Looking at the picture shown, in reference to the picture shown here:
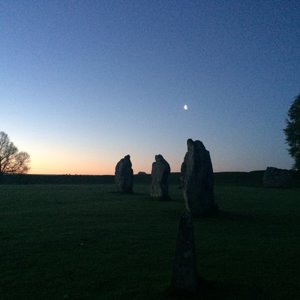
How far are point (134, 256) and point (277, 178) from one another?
4090cm

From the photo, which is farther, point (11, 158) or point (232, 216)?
point (11, 158)

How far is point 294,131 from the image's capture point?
58.1 meters

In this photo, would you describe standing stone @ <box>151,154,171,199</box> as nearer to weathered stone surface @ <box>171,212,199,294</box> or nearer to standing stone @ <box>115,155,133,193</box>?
standing stone @ <box>115,155,133,193</box>

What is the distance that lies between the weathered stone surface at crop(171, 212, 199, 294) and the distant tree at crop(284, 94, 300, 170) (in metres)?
51.0

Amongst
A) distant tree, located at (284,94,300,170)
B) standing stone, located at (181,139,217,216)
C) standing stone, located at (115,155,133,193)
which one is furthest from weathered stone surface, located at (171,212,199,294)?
distant tree, located at (284,94,300,170)

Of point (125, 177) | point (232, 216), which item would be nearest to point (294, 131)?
point (125, 177)

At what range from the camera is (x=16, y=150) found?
3649 inches

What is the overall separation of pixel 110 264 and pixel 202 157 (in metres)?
11.3

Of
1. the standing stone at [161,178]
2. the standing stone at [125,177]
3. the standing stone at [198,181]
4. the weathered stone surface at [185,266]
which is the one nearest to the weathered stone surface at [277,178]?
the standing stone at [125,177]

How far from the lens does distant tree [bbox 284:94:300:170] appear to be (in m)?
56.9

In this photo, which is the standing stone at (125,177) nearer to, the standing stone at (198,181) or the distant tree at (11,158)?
the standing stone at (198,181)

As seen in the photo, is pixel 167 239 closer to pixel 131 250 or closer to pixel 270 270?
pixel 131 250

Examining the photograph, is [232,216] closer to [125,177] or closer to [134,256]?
[134,256]

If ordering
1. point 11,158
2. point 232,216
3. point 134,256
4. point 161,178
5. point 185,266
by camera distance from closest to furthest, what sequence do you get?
point 185,266 < point 134,256 < point 232,216 < point 161,178 < point 11,158
